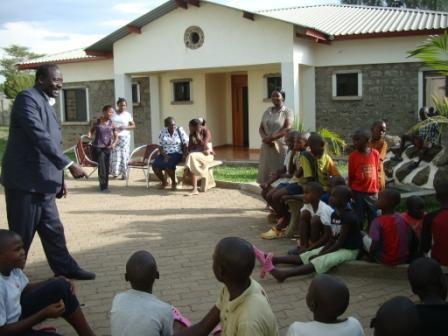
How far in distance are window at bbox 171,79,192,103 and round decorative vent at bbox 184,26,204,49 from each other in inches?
104

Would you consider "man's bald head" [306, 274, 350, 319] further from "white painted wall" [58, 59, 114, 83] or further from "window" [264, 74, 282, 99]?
"white painted wall" [58, 59, 114, 83]

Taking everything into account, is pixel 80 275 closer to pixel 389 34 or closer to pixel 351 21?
pixel 389 34

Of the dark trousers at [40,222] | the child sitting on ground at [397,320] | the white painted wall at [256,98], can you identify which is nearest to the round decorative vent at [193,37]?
the white painted wall at [256,98]

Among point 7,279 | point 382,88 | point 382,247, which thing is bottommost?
point 382,247

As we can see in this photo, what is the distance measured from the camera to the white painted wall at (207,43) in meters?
13.6

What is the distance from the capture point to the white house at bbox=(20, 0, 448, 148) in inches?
535

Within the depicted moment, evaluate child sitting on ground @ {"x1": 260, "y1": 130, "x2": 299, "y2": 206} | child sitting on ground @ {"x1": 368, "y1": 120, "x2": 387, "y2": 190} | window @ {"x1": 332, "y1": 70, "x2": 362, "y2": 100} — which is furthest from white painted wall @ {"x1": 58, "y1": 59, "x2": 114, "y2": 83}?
child sitting on ground @ {"x1": 368, "y1": 120, "x2": 387, "y2": 190}

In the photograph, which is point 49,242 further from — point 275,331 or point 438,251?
point 438,251

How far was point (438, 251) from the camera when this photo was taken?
14.0 feet

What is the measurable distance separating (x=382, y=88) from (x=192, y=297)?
432 inches

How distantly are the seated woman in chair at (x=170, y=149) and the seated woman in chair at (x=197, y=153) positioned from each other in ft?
0.91

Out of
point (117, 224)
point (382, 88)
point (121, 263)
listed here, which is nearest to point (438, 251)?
point (121, 263)

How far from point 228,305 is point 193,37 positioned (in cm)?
1322

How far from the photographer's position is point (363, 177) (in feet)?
18.8
